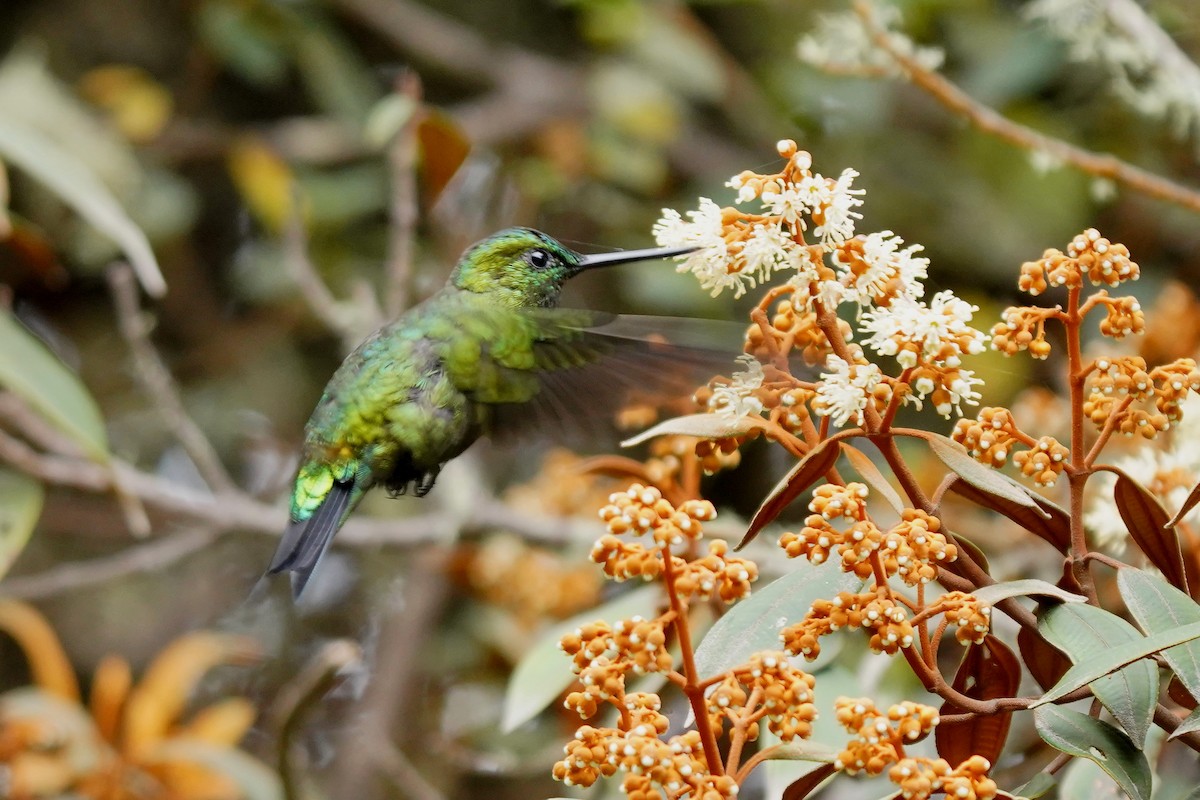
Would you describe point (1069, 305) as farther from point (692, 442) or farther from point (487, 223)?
point (487, 223)

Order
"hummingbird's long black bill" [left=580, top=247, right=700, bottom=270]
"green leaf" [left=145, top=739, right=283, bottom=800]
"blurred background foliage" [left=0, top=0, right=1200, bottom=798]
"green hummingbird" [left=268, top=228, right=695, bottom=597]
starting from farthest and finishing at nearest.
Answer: "blurred background foliage" [left=0, top=0, right=1200, bottom=798], "green leaf" [left=145, top=739, right=283, bottom=800], "green hummingbird" [left=268, top=228, right=695, bottom=597], "hummingbird's long black bill" [left=580, top=247, right=700, bottom=270]

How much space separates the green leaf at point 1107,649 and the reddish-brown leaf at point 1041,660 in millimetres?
82

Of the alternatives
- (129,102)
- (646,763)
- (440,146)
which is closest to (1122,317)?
(646,763)

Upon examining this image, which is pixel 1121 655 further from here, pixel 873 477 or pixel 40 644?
pixel 40 644

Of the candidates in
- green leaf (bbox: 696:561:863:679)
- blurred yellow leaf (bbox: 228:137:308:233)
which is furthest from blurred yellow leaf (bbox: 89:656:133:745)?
green leaf (bbox: 696:561:863:679)

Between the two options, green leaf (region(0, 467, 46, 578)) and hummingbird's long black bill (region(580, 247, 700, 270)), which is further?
green leaf (region(0, 467, 46, 578))

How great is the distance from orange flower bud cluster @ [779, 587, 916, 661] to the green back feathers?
824 millimetres

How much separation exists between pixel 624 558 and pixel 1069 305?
0.32 m

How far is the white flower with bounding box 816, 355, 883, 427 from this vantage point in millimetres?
721

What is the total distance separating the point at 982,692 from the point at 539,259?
821mm

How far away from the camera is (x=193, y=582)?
296 cm

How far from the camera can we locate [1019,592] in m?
0.72

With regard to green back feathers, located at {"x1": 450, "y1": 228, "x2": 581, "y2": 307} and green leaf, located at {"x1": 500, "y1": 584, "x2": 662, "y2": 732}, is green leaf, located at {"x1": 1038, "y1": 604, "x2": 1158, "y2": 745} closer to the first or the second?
green leaf, located at {"x1": 500, "y1": 584, "x2": 662, "y2": 732}


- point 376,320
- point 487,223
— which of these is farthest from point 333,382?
point 487,223
